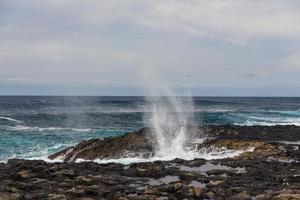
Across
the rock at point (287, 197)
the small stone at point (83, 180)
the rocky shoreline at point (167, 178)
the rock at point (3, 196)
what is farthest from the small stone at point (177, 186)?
the rock at point (3, 196)

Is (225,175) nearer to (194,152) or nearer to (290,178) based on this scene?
(290,178)

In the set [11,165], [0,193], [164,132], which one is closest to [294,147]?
[164,132]

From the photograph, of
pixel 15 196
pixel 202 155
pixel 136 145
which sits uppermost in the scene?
pixel 136 145

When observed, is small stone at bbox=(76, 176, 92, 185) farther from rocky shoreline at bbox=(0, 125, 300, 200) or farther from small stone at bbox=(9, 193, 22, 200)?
small stone at bbox=(9, 193, 22, 200)

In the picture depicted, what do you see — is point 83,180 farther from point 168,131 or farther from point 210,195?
point 168,131

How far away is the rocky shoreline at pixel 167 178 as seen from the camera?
17797 mm

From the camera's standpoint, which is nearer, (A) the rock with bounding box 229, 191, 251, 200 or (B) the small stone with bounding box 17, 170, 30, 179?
(A) the rock with bounding box 229, 191, 251, 200

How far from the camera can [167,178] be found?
2150 centimetres

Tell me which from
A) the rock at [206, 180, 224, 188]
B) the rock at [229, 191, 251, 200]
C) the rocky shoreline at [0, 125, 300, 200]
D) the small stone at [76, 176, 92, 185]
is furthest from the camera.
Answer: the small stone at [76, 176, 92, 185]

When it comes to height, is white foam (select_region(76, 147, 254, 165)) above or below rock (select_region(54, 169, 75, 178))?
below

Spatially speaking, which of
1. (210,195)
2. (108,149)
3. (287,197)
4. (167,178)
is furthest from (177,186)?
(108,149)

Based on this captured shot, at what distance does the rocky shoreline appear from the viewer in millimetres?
17797

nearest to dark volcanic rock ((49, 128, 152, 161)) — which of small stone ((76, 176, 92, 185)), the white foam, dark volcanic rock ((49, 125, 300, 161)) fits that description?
dark volcanic rock ((49, 125, 300, 161))

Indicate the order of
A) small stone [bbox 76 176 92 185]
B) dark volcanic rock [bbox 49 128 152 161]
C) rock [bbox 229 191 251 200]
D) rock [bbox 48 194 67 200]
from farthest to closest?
dark volcanic rock [bbox 49 128 152 161], small stone [bbox 76 176 92 185], rock [bbox 229 191 251 200], rock [bbox 48 194 67 200]
